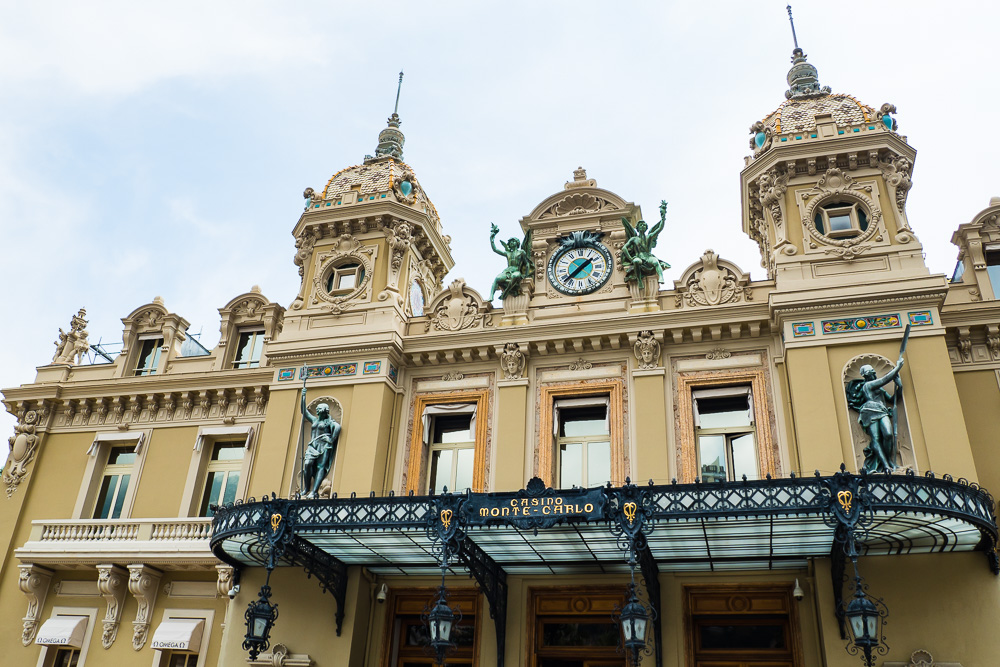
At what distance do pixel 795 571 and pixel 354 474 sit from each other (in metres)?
9.23

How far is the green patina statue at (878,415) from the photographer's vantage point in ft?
48.4

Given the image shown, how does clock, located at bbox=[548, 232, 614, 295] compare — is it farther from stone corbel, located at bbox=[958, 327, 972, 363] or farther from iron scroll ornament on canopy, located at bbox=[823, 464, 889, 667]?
iron scroll ornament on canopy, located at bbox=[823, 464, 889, 667]

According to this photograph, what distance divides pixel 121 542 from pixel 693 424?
1397 centimetres

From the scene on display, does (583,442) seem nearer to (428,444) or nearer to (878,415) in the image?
(428,444)

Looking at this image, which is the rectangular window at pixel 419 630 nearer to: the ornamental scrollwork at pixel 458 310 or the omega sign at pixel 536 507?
the omega sign at pixel 536 507

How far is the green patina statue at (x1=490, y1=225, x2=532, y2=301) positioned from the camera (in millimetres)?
19547

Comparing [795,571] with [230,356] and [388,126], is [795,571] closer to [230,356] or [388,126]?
[230,356]

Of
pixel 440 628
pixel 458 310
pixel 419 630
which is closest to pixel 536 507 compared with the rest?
pixel 440 628

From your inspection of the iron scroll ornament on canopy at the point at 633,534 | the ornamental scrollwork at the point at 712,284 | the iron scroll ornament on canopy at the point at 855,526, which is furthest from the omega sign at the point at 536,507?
the ornamental scrollwork at the point at 712,284

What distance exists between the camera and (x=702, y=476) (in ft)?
54.9

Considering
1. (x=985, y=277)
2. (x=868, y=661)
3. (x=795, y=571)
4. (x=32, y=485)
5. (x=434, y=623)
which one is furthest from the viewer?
(x=32, y=485)

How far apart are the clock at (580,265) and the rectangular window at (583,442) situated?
282 centimetres

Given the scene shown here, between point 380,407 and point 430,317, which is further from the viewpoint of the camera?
point 430,317

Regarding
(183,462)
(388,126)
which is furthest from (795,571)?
(388,126)
